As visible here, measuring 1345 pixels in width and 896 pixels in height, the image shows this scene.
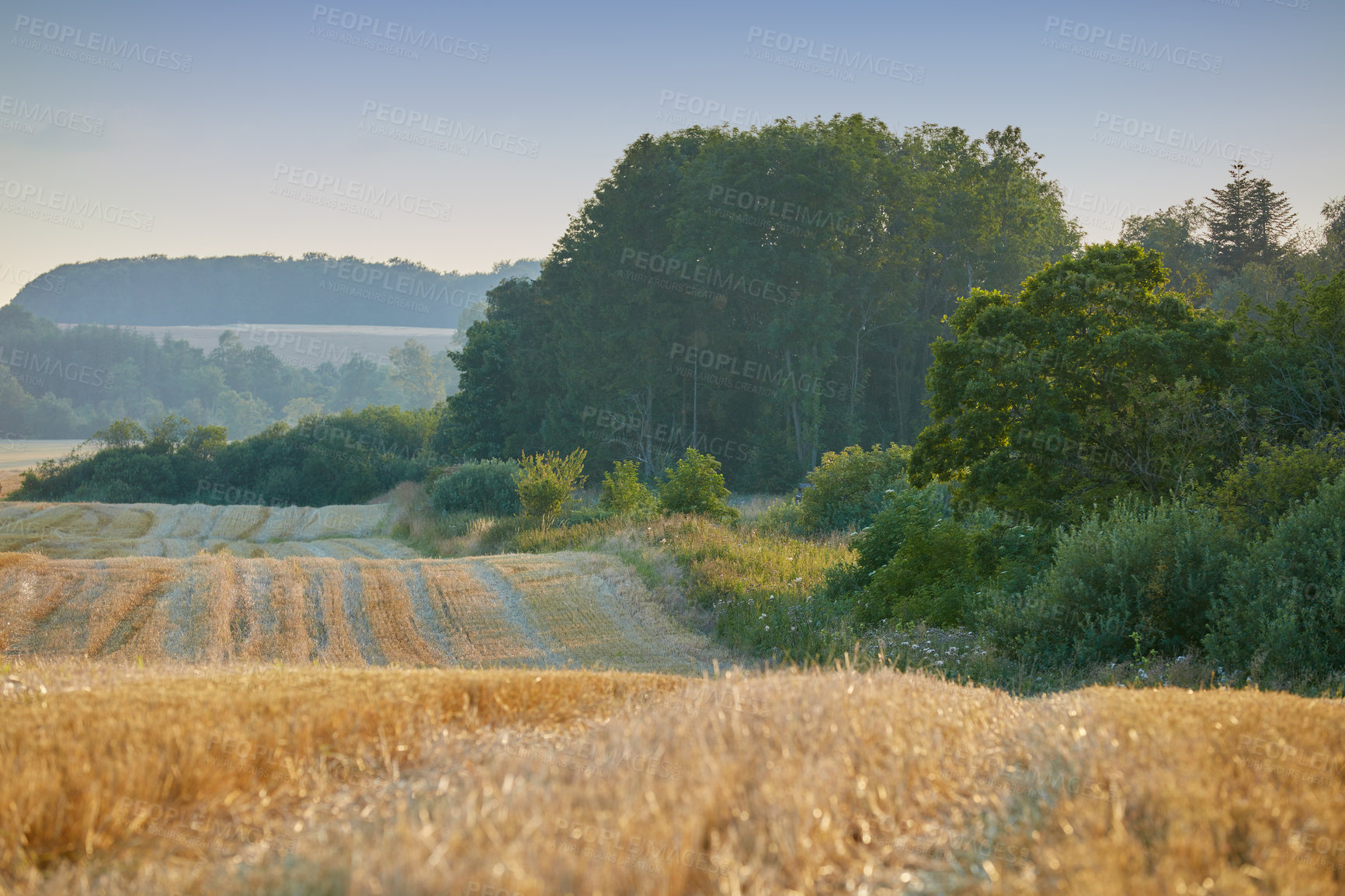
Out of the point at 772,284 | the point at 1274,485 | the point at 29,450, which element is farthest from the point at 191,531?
the point at 29,450

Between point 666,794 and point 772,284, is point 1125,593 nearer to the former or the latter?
point 666,794

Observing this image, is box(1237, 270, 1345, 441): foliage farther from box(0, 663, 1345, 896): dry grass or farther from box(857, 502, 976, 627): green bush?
box(0, 663, 1345, 896): dry grass

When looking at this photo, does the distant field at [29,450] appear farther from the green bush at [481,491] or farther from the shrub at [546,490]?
the shrub at [546,490]

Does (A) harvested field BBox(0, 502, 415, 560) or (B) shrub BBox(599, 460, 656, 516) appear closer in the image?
(B) shrub BBox(599, 460, 656, 516)

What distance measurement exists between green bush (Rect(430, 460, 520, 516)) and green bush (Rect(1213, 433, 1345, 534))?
23539mm

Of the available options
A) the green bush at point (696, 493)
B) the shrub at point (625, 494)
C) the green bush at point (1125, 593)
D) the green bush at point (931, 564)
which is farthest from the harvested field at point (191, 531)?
the green bush at point (1125, 593)

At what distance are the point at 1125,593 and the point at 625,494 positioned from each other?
16.3 meters

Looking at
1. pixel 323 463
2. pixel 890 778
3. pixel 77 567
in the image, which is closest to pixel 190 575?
pixel 77 567

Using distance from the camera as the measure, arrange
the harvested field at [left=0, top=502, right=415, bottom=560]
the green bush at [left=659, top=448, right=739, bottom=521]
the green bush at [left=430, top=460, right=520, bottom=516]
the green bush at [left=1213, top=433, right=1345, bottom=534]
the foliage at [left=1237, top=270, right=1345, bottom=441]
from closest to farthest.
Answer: the green bush at [left=1213, top=433, right=1345, bottom=534]
the foliage at [left=1237, top=270, right=1345, bottom=441]
the green bush at [left=659, top=448, right=739, bottom=521]
the harvested field at [left=0, top=502, right=415, bottom=560]
the green bush at [left=430, top=460, right=520, bottom=516]

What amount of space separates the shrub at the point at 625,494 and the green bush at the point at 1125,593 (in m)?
14.3

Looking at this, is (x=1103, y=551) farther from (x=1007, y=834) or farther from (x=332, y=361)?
(x=332, y=361)

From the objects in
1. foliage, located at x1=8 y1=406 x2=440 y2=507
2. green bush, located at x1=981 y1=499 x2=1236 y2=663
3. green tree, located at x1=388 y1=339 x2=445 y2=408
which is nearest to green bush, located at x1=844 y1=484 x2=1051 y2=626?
green bush, located at x1=981 y1=499 x2=1236 y2=663

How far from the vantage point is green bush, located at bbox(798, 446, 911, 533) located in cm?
2323

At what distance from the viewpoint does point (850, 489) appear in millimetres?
24047
